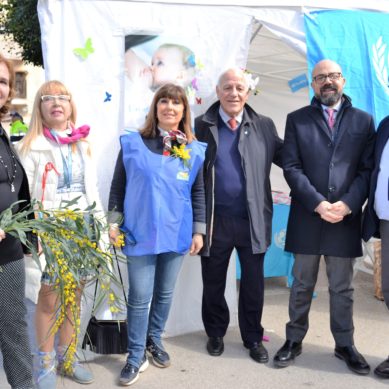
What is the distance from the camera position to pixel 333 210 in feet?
10.7

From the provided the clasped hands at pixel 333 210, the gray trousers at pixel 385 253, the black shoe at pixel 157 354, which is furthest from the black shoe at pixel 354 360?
the black shoe at pixel 157 354

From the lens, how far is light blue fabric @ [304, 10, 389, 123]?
13.0 feet

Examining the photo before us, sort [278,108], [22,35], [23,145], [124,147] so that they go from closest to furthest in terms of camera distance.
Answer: [23,145], [124,147], [278,108], [22,35]

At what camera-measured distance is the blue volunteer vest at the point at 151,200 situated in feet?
10.4

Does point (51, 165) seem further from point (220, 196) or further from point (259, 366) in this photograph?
point (259, 366)

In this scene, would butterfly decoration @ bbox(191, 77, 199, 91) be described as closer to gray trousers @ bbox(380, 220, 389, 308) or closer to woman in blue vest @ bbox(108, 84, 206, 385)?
woman in blue vest @ bbox(108, 84, 206, 385)

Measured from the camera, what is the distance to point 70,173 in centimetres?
307

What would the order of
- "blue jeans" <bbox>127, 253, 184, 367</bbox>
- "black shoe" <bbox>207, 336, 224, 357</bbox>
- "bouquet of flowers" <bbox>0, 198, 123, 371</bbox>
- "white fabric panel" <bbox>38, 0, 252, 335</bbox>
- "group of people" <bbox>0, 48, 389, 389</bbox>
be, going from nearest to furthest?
"bouquet of flowers" <bbox>0, 198, 123, 371</bbox> → "group of people" <bbox>0, 48, 389, 389</bbox> → "blue jeans" <bbox>127, 253, 184, 367</bbox> → "white fabric panel" <bbox>38, 0, 252, 335</bbox> → "black shoe" <bbox>207, 336, 224, 357</bbox>

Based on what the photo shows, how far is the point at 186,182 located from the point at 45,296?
3.44ft

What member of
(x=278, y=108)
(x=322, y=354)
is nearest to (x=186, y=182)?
(x=322, y=354)

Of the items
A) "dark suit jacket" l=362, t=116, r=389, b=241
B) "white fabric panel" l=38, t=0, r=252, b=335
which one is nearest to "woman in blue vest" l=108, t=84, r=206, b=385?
"white fabric panel" l=38, t=0, r=252, b=335

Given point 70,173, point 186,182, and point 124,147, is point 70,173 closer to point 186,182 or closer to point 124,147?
point 124,147

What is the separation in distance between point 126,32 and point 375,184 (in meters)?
1.93

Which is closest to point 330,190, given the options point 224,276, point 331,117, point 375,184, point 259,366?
point 375,184
